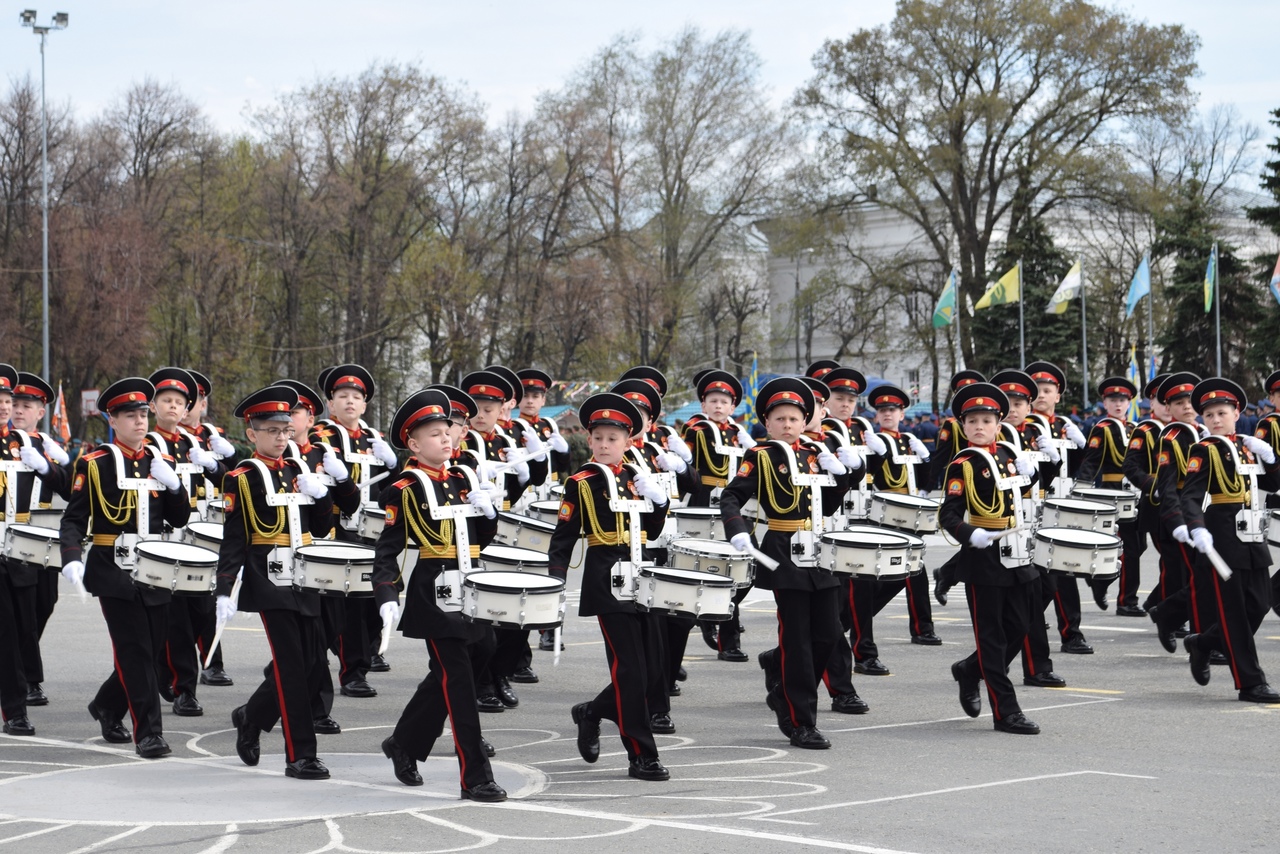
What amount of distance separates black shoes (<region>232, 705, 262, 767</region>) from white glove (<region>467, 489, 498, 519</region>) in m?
1.77

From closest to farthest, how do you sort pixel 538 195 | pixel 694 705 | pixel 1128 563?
pixel 694 705 < pixel 1128 563 < pixel 538 195

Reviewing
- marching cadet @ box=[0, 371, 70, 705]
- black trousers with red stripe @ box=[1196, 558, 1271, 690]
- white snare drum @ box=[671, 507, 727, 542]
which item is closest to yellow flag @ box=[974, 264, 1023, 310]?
white snare drum @ box=[671, 507, 727, 542]

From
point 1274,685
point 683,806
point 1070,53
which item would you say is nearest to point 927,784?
point 683,806

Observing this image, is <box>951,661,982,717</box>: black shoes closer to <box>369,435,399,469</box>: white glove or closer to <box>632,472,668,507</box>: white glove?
<box>632,472,668,507</box>: white glove

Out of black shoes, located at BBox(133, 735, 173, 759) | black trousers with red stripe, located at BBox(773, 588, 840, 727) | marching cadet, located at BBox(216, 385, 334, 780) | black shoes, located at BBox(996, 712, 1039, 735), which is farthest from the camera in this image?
black shoes, located at BBox(996, 712, 1039, 735)

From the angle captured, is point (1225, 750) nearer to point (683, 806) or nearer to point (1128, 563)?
point (683, 806)

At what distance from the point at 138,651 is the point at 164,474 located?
1.06 metres

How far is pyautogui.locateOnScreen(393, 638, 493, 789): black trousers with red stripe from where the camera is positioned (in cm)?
802

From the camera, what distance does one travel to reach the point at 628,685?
8609 millimetres

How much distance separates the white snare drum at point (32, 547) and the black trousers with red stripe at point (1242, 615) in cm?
746

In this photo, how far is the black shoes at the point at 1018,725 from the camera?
980 cm

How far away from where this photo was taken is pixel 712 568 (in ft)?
31.4

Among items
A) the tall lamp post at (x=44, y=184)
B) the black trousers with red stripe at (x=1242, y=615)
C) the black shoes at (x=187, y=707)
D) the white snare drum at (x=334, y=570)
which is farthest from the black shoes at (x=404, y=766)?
the tall lamp post at (x=44, y=184)

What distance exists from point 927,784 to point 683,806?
50.7 inches
